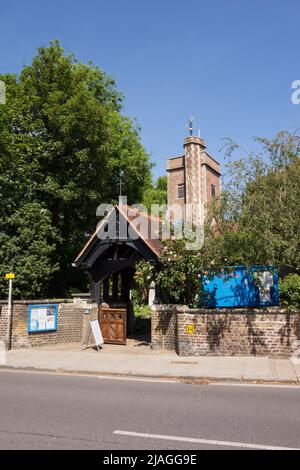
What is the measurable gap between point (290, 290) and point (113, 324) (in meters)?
7.67

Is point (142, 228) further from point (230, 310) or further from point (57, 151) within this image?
point (57, 151)

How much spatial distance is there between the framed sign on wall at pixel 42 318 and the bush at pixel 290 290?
31.5 ft

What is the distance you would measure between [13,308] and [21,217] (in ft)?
15.9

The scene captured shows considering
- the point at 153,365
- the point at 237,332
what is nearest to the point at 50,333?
the point at 153,365

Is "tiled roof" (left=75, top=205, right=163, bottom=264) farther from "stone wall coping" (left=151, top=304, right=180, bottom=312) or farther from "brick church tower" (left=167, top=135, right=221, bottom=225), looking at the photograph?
"brick church tower" (left=167, top=135, right=221, bottom=225)

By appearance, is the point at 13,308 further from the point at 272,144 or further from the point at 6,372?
the point at 272,144

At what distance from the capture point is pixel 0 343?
647 inches

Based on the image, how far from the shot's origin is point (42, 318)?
56.1ft

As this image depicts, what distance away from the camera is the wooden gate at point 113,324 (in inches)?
665

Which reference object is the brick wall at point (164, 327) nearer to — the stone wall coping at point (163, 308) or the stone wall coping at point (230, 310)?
the stone wall coping at point (163, 308)

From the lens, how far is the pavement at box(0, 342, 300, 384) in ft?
35.6

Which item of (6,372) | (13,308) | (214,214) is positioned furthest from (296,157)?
(13,308)

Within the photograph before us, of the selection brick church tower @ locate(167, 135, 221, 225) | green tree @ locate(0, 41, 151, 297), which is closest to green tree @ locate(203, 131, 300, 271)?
green tree @ locate(0, 41, 151, 297)

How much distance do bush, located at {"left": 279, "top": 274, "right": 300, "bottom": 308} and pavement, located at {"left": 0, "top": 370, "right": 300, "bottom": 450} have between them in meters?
7.60
